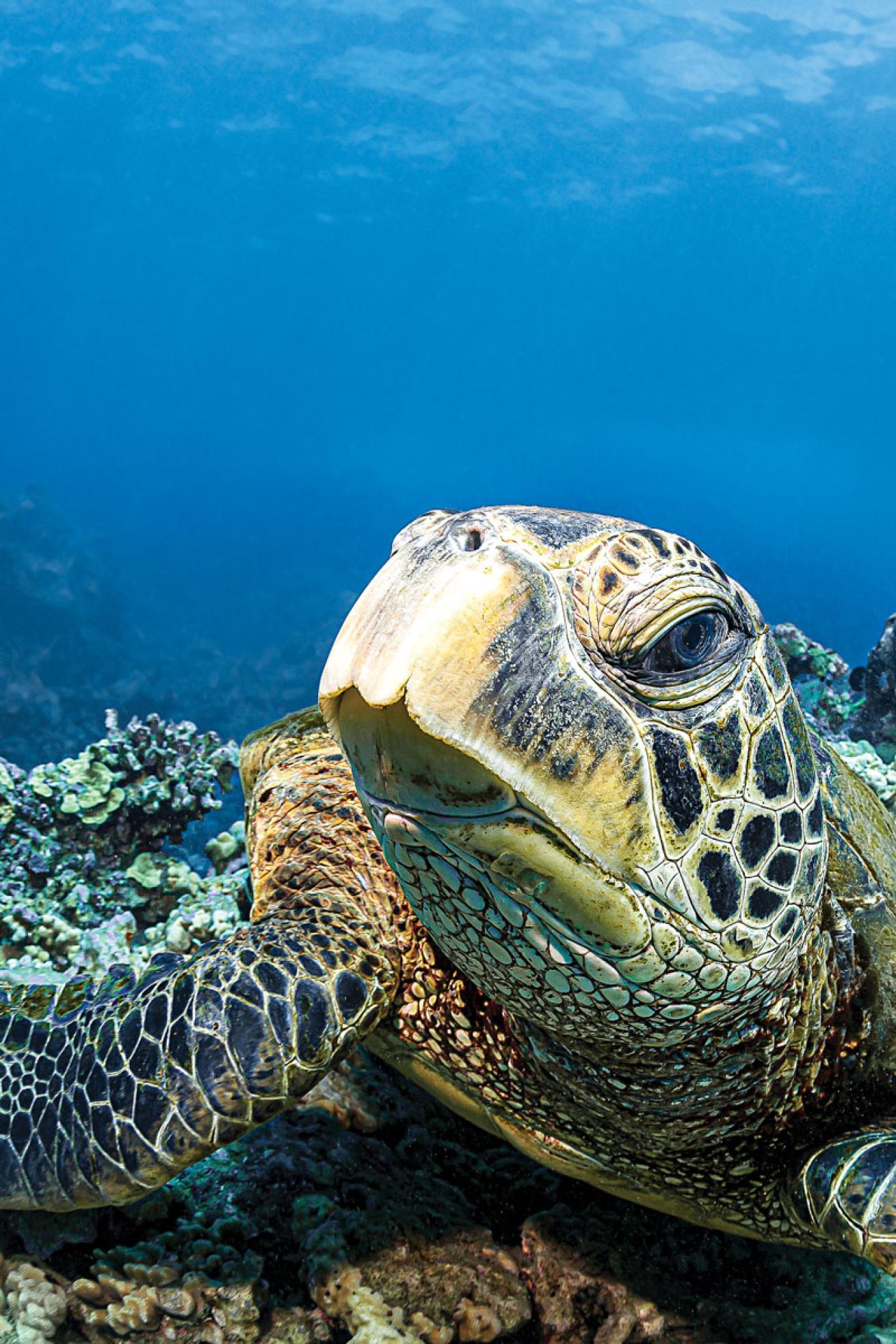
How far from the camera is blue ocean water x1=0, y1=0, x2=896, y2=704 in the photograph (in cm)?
3944

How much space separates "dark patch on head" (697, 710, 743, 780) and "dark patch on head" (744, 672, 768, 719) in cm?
4

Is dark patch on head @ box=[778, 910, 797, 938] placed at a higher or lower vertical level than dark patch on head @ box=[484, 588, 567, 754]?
lower

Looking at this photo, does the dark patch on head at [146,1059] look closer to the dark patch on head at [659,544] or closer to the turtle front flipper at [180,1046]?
the turtle front flipper at [180,1046]

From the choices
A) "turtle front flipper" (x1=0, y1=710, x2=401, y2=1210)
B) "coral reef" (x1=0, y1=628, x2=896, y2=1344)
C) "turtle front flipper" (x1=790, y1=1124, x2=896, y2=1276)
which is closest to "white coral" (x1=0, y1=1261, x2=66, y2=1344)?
"coral reef" (x1=0, y1=628, x2=896, y2=1344)

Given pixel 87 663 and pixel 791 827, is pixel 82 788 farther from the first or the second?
pixel 87 663

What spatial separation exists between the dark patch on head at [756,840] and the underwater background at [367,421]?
1.15m

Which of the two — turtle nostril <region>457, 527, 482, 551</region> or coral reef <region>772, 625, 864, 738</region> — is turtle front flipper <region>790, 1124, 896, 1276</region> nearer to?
turtle nostril <region>457, 527, 482, 551</region>

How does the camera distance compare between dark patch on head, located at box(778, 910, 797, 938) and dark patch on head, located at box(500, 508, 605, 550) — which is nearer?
dark patch on head, located at box(500, 508, 605, 550)

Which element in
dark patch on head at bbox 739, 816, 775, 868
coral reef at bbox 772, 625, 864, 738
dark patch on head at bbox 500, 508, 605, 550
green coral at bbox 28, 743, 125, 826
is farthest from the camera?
coral reef at bbox 772, 625, 864, 738

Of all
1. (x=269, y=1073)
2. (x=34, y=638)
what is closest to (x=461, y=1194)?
(x=269, y=1073)

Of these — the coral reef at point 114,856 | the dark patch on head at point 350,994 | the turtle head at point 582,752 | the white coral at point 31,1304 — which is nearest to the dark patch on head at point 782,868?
the turtle head at point 582,752

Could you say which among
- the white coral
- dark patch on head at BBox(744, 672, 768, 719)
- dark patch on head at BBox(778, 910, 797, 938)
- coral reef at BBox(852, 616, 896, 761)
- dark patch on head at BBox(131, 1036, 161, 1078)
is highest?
coral reef at BBox(852, 616, 896, 761)

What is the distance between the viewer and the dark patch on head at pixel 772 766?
40.1 inches

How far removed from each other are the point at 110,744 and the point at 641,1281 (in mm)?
3337
